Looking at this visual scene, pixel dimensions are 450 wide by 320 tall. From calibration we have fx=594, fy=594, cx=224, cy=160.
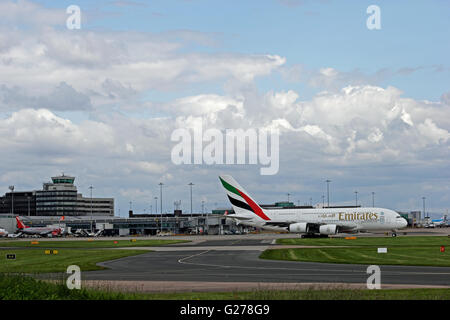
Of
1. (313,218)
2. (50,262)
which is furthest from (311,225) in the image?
(50,262)

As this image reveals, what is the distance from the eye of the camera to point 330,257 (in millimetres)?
53312

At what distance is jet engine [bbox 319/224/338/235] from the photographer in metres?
99.5

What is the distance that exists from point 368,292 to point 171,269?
20.1 meters

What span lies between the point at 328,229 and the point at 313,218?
5.27m

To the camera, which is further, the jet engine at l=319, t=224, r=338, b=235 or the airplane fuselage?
the airplane fuselage

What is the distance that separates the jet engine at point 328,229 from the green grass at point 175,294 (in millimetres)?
72525

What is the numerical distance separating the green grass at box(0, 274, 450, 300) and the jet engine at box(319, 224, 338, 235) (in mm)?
72525

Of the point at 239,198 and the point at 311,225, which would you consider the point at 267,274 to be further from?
the point at 239,198

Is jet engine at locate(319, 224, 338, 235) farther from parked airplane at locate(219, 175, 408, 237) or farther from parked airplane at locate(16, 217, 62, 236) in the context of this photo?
parked airplane at locate(16, 217, 62, 236)

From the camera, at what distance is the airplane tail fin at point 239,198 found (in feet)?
351

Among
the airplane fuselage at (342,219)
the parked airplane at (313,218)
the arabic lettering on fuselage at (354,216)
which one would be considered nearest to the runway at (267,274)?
the parked airplane at (313,218)

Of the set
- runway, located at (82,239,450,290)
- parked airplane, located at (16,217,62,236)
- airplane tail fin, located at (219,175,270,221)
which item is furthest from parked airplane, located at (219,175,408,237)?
parked airplane, located at (16,217,62,236)

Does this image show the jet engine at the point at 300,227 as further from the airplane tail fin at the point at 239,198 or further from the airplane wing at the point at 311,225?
the airplane tail fin at the point at 239,198
